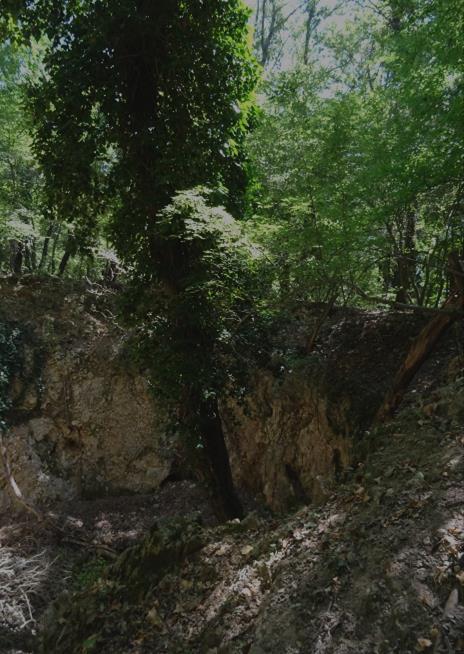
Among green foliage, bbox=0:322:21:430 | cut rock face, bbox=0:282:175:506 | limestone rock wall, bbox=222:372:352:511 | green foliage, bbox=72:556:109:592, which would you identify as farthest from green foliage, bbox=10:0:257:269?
green foliage, bbox=72:556:109:592

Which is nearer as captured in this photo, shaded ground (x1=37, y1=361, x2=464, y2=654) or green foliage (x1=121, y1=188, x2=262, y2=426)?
shaded ground (x1=37, y1=361, x2=464, y2=654)

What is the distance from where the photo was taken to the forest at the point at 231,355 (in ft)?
9.48

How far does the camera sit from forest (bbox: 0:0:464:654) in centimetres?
289

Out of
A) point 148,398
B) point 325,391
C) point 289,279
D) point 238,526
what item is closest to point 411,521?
point 238,526

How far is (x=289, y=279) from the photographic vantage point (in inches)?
211

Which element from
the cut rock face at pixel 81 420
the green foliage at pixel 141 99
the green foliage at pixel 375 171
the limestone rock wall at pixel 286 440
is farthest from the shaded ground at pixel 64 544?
the green foliage at pixel 141 99

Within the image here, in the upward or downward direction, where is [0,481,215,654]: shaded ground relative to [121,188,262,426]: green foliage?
downward

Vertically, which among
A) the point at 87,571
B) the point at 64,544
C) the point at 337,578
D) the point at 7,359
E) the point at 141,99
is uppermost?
the point at 141,99

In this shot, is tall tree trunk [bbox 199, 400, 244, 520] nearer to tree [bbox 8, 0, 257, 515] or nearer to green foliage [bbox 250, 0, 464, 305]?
tree [bbox 8, 0, 257, 515]

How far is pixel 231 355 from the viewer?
18.4ft

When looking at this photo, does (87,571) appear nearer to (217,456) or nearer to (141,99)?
(217,456)

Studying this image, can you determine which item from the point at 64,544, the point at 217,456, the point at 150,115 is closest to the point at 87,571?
the point at 64,544

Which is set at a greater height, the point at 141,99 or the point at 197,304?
the point at 141,99

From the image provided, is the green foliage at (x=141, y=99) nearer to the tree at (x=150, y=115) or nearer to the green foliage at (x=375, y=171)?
the tree at (x=150, y=115)
